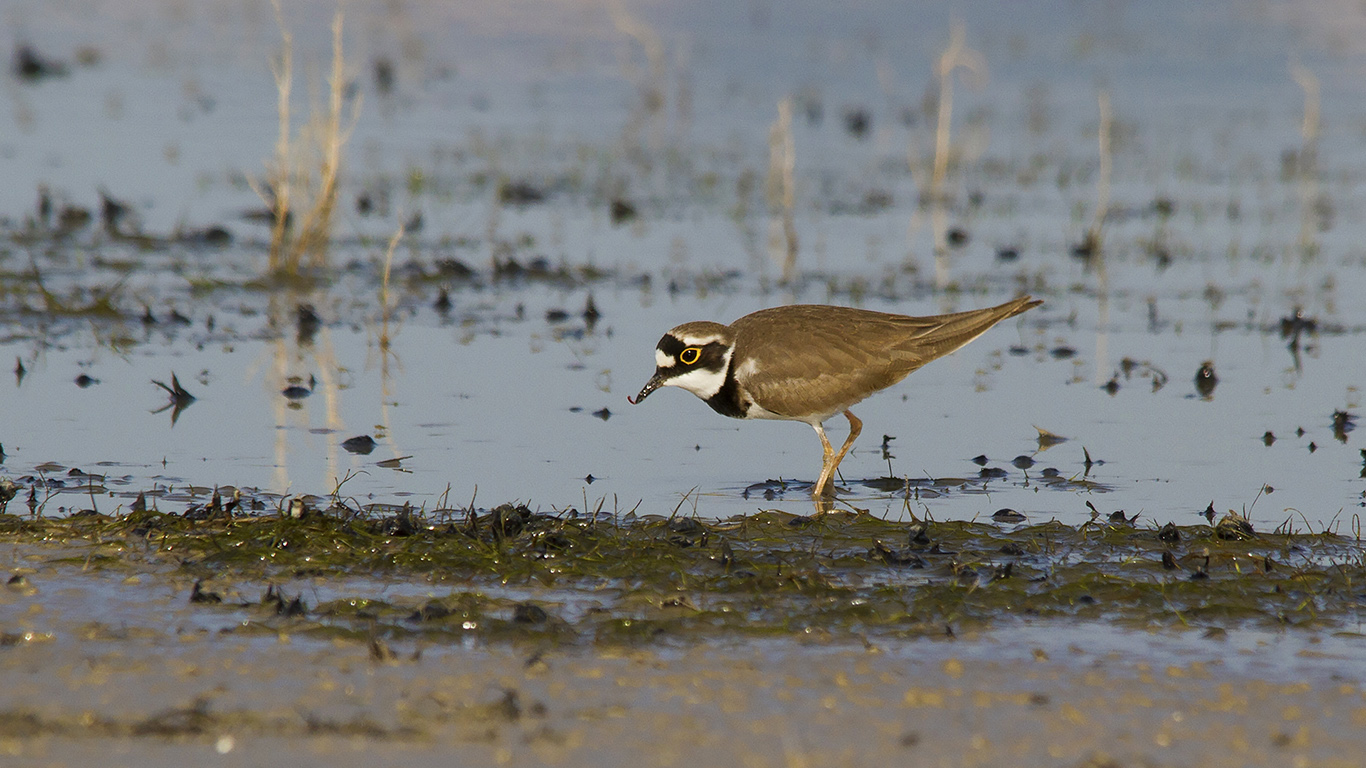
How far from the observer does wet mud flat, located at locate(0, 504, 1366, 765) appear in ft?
16.4

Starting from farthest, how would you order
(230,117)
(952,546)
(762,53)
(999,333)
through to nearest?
(762,53) → (230,117) → (999,333) → (952,546)

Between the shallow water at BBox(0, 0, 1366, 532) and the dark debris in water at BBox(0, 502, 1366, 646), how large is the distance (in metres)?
0.57

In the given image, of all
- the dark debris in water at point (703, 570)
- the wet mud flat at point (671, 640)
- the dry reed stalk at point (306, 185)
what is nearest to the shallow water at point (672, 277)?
the dry reed stalk at point (306, 185)

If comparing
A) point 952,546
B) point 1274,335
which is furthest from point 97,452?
point 1274,335

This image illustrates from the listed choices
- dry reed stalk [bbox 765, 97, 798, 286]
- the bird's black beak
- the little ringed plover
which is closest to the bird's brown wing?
the little ringed plover

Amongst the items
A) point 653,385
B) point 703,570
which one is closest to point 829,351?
point 653,385

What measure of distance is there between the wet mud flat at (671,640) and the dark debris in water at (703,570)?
0.6 inches

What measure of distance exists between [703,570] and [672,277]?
6798 mm

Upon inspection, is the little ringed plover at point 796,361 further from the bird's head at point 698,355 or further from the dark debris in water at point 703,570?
the dark debris in water at point 703,570

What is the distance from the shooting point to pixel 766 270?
45.1ft

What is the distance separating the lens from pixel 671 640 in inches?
235

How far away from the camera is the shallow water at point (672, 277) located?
8656 mm

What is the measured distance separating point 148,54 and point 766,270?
15.6m

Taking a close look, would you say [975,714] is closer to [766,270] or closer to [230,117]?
[766,270]
